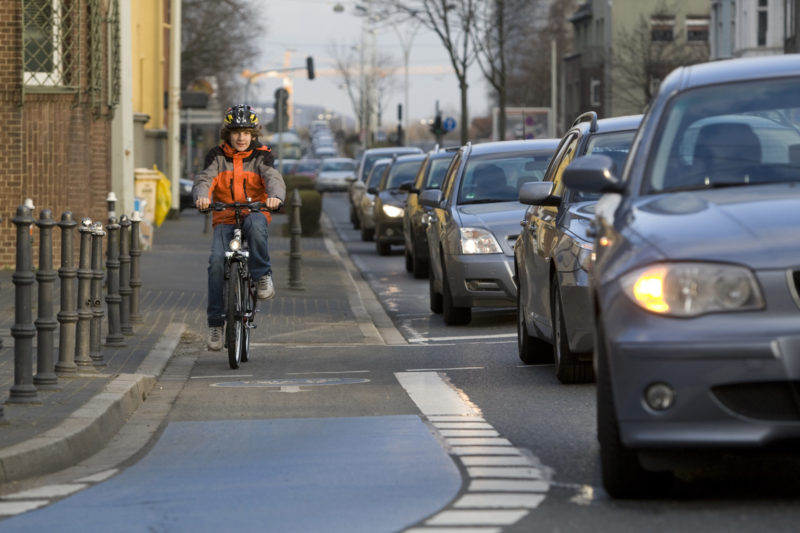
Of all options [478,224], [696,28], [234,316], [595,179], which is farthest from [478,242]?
[696,28]

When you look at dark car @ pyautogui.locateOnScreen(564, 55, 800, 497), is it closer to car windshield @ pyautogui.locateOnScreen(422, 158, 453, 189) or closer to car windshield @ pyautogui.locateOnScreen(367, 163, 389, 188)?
car windshield @ pyautogui.locateOnScreen(422, 158, 453, 189)

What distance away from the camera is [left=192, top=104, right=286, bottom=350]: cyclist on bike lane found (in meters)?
12.2

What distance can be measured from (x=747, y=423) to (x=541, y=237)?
527 centimetres

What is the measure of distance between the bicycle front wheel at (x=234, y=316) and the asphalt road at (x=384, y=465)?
0.60 feet

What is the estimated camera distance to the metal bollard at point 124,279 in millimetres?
13398

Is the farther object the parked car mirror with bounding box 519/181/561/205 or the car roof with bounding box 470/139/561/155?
the car roof with bounding box 470/139/561/155

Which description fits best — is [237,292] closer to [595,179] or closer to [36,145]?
[595,179]

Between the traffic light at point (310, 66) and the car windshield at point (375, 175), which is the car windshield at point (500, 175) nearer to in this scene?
the car windshield at point (375, 175)

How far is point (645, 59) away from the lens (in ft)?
260

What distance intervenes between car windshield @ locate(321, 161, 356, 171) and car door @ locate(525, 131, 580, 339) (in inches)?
2531

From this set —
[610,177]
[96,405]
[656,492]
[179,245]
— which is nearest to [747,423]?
[656,492]

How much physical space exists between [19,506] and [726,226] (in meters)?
2.82

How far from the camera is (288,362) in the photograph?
12.4 m

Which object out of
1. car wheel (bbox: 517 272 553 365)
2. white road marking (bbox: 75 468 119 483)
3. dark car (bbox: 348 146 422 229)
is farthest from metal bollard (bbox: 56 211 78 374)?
A: dark car (bbox: 348 146 422 229)
